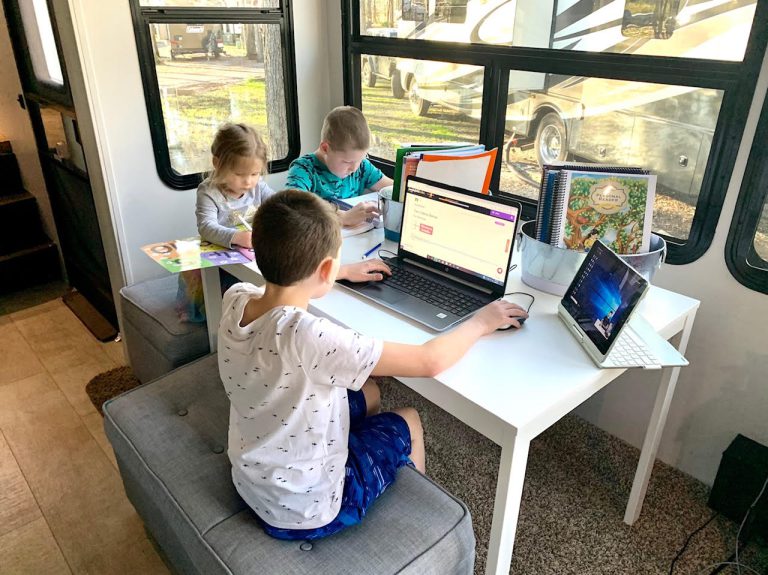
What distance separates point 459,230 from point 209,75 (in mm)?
1539

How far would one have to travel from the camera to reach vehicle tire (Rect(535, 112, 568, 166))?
2.05m

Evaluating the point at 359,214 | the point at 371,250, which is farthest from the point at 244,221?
the point at 371,250

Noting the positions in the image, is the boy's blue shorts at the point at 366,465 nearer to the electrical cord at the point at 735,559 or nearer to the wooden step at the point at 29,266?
the electrical cord at the point at 735,559

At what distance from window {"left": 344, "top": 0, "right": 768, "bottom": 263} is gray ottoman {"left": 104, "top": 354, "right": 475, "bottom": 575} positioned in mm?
1147

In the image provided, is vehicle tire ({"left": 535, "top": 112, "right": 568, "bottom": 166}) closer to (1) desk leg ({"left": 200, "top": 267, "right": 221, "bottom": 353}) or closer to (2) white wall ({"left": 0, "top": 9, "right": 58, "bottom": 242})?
(1) desk leg ({"left": 200, "top": 267, "right": 221, "bottom": 353})

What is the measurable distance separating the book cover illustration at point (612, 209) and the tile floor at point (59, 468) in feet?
4.85

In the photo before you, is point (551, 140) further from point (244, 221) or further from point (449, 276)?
point (244, 221)

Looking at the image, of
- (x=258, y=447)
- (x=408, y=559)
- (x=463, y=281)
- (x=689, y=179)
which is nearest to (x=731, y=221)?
(x=689, y=179)

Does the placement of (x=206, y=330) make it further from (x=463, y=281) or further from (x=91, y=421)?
(x=463, y=281)

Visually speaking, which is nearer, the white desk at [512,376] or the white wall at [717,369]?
the white desk at [512,376]

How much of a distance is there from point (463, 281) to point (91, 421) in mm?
1550

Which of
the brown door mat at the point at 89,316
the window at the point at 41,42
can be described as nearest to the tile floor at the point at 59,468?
the brown door mat at the point at 89,316

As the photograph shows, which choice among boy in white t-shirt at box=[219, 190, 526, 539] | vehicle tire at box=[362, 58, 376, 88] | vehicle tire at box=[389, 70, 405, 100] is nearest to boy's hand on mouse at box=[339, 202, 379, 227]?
boy in white t-shirt at box=[219, 190, 526, 539]

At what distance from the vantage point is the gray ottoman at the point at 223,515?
3.72ft
